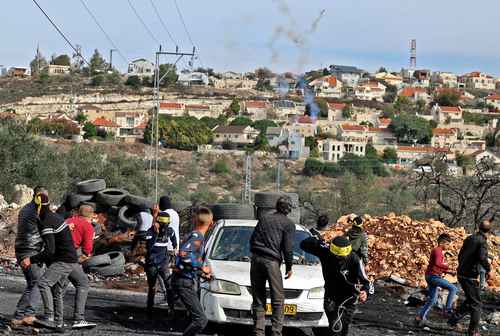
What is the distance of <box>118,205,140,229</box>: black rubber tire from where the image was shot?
21.3 m

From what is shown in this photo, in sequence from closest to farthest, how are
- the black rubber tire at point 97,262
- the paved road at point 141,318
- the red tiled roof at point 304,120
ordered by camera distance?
the paved road at point 141,318 < the black rubber tire at point 97,262 < the red tiled roof at point 304,120

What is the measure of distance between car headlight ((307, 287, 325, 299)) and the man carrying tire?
5.68 feet

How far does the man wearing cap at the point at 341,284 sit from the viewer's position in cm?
855

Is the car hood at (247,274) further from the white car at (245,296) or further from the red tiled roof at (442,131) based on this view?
the red tiled roof at (442,131)

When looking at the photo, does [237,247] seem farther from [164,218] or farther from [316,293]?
[316,293]

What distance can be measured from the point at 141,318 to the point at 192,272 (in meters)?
3.05

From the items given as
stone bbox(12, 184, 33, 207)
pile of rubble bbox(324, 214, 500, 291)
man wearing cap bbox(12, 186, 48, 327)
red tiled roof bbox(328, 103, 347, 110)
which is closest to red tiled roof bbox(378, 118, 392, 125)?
red tiled roof bbox(328, 103, 347, 110)

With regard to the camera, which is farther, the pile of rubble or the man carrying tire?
the pile of rubble

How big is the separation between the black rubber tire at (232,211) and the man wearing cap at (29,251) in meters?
9.39

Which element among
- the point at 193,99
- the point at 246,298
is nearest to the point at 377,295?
the point at 246,298

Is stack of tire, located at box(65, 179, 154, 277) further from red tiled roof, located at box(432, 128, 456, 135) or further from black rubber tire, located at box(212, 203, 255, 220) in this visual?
red tiled roof, located at box(432, 128, 456, 135)

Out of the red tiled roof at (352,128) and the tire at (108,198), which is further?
the red tiled roof at (352,128)

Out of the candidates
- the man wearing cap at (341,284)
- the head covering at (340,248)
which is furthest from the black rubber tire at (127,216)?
the head covering at (340,248)

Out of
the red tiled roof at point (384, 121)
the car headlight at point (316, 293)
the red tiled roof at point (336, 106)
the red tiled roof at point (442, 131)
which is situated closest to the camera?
the car headlight at point (316, 293)
